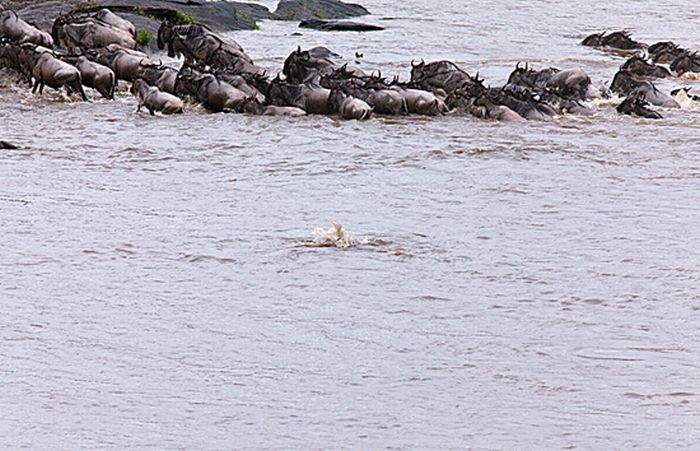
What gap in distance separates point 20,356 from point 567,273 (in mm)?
3314

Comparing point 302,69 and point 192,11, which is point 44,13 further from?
point 302,69

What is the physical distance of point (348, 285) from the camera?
697 cm

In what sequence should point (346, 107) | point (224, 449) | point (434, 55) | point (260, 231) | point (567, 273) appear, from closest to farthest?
point (224, 449) → point (567, 273) → point (260, 231) → point (346, 107) → point (434, 55)

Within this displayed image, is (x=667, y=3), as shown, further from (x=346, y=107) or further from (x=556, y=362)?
(x=556, y=362)

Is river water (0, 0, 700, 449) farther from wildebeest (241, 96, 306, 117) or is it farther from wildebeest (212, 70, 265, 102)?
wildebeest (212, 70, 265, 102)

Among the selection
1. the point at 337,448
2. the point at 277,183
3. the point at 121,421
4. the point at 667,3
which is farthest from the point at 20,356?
the point at 667,3

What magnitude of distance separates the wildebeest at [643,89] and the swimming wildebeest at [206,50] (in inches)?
183

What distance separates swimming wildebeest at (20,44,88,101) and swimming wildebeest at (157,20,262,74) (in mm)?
1851

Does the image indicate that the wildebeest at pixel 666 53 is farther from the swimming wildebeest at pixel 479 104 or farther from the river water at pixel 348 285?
the river water at pixel 348 285

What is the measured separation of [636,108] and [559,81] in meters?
1.60

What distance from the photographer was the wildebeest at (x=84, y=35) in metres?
16.1

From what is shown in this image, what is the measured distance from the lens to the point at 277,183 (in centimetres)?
1000

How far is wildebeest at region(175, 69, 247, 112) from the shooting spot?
13.5m

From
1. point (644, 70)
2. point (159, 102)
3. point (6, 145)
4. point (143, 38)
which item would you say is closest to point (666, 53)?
point (644, 70)
